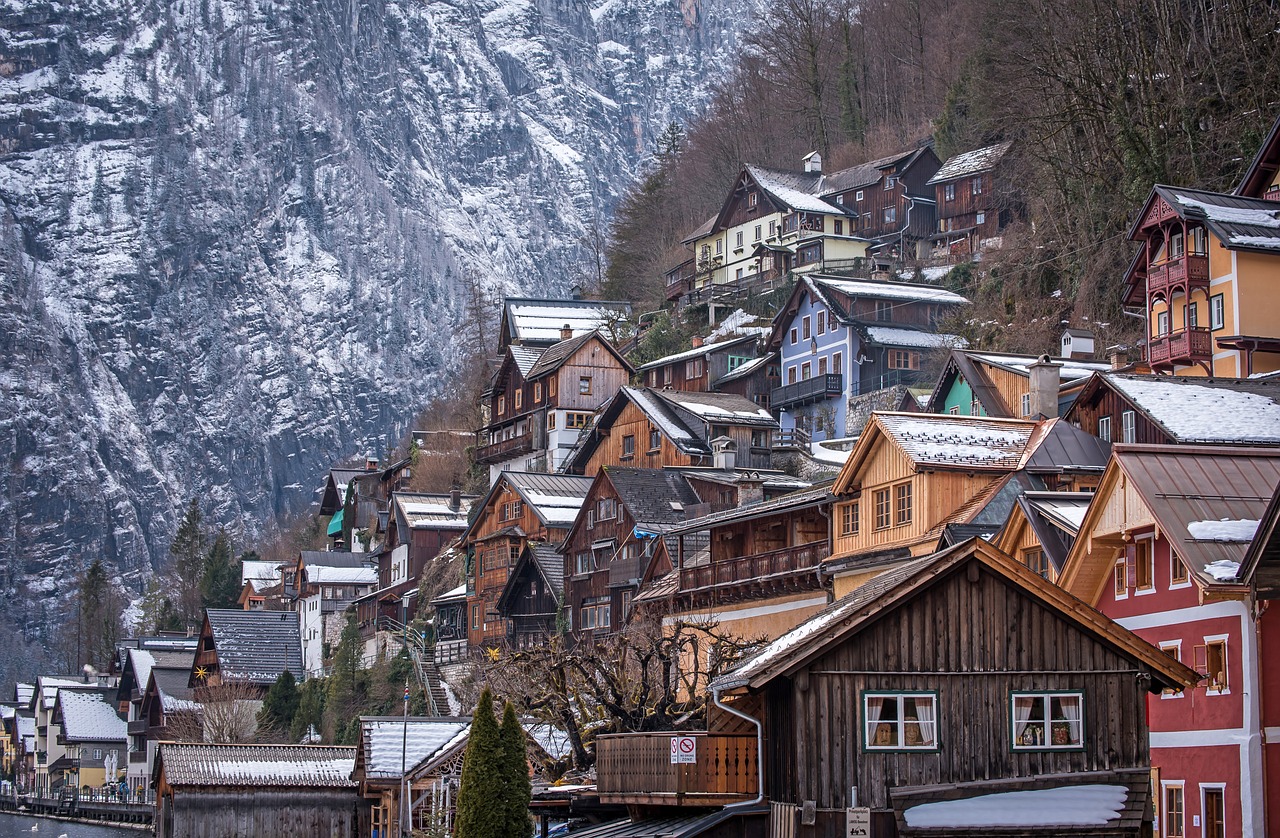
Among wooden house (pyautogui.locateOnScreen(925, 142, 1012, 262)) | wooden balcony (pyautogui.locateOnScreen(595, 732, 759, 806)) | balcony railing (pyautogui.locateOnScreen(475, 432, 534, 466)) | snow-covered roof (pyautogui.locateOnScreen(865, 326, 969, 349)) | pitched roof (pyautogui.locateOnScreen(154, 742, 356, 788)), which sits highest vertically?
wooden house (pyautogui.locateOnScreen(925, 142, 1012, 262))

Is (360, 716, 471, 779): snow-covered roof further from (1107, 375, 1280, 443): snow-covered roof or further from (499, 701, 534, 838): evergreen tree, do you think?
(1107, 375, 1280, 443): snow-covered roof

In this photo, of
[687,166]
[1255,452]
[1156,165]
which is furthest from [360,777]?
[687,166]

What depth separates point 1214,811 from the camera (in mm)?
32531

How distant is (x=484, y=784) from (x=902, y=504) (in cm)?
1620

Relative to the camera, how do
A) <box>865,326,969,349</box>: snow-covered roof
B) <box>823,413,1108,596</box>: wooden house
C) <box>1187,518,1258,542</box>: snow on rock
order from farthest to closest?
<box>865,326,969,349</box>: snow-covered roof, <box>823,413,1108,596</box>: wooden house, <box>1187,518,1258,542</box>: snow on rock

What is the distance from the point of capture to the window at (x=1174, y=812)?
33.4 metres

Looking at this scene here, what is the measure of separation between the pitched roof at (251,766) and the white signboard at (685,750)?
2763cm

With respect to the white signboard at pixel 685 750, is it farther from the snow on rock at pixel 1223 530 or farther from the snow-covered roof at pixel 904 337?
the snow-covered roof at pixel 904 337

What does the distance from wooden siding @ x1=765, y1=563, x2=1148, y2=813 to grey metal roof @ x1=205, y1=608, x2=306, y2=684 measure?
229ft

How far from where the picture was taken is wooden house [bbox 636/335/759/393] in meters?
91.0

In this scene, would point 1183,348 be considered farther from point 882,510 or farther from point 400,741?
point 400,741

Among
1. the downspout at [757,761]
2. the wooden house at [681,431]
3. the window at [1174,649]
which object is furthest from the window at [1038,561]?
the wooden house at [681,431]

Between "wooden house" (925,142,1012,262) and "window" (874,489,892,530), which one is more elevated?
"wooden house" (925,142,1012,262)

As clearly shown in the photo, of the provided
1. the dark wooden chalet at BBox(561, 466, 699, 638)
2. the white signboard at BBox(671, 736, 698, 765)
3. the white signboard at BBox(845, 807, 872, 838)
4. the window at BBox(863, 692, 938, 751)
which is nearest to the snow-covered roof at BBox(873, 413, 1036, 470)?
the window at BBox(863, 692, 938, 751)
